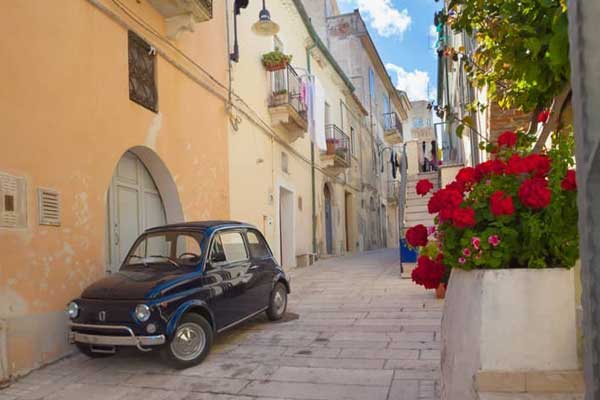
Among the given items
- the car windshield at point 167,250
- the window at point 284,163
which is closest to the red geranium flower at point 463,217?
the car windshield at point 167,250

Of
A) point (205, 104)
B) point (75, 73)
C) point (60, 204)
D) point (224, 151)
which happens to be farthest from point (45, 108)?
point (224, 151)

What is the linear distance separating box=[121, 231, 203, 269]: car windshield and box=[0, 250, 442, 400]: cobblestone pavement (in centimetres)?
105

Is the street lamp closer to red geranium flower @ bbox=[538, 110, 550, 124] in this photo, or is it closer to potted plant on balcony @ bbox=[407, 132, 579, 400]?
red geranium flower @ bbox=[538, 110, 550, 124]

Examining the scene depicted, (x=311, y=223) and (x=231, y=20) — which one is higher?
(x=231, y=20)

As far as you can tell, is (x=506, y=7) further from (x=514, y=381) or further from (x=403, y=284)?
(x=403, y=284)

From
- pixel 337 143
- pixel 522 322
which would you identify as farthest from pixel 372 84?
pixel 522 322

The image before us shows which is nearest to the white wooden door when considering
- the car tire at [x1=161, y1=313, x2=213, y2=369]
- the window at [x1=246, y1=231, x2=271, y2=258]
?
the window at [x1=246, y1=231, x2=271, y2=258]

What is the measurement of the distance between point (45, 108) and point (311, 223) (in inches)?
451

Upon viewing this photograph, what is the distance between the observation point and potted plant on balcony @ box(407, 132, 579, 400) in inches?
97.0

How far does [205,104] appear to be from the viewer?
9094mm

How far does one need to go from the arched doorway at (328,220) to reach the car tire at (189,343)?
13193 mm

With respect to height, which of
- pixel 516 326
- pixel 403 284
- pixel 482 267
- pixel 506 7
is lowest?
pixel 403 284

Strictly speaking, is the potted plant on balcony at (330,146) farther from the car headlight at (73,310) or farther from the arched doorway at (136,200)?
the car headlight at (73,310)

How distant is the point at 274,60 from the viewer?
12.1 metres
